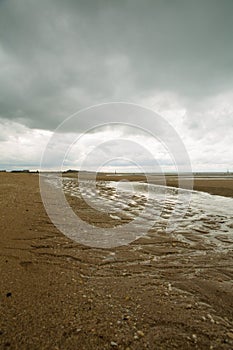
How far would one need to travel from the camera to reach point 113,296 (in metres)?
4.03

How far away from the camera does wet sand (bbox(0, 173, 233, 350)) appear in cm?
299

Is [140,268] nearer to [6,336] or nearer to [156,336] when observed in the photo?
[156,336]

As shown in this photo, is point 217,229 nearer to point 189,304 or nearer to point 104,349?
point 189,304

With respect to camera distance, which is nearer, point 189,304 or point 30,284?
point 189,304

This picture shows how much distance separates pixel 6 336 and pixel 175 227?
7.71 m

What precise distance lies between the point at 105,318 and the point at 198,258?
3628mm

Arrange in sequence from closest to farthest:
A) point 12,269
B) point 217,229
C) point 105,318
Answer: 1. point 105,318
2. point 12,269
3. point 217,229

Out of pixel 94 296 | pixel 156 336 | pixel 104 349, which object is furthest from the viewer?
pixel 94 296

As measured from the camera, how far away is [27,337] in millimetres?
2912

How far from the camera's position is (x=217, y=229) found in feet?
30.0

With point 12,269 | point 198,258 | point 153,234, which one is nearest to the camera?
point 12,269

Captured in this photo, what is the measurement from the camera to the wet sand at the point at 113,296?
2988 millimetres

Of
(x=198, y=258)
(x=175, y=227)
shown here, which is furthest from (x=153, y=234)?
(x=198, y=258)

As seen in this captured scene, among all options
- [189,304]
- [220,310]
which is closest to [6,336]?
[189,304]
